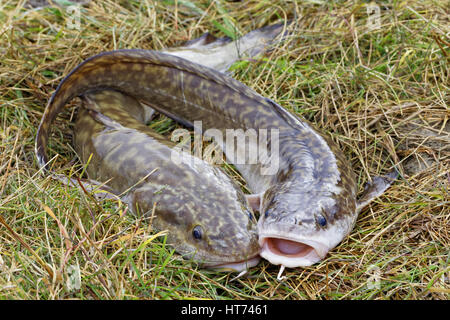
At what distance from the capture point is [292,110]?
3.92 metres

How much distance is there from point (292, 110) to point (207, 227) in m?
1.39

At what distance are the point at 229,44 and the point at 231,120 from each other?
1.00 meters

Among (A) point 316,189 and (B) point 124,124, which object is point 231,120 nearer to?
(B) point 124,124

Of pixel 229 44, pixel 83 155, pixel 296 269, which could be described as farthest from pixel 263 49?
pixel 296 269

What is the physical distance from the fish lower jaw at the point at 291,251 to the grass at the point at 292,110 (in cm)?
7

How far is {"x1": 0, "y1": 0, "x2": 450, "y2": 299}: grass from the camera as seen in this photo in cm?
257

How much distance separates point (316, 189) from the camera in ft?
10.1

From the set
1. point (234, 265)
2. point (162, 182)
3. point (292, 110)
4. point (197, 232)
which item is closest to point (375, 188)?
point (292, 110)

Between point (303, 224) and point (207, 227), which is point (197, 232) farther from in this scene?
point (303, 224)

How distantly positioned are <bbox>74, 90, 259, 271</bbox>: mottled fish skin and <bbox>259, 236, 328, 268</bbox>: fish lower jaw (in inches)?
2.5

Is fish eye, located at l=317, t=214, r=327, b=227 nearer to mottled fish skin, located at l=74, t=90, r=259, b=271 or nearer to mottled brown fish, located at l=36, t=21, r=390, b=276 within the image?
mottled brown fish, located at l=36, t=21, r=390, b=276

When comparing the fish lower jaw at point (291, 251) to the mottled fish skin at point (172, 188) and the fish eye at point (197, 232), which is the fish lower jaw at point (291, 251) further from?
the fish eye at point (197, 232)

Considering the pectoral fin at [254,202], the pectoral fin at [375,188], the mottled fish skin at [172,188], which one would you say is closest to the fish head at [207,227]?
the mottled fish skin at [172,188]
